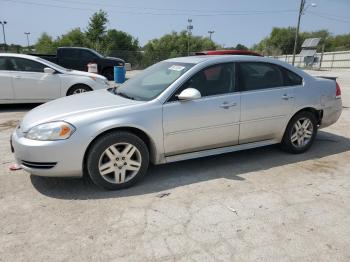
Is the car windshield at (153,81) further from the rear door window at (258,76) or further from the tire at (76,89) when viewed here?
the tire at (76,89)

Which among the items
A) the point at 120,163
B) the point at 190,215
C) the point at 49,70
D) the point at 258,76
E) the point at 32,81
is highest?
the point at 258,76

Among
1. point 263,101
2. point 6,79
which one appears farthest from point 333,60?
point 263,101

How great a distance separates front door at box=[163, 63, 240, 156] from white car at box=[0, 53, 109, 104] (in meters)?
5.26

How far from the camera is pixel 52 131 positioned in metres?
3.48

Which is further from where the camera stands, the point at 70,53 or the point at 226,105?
the point at 70,53

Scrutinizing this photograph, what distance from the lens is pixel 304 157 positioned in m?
4.95

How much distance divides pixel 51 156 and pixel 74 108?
0.69 metres

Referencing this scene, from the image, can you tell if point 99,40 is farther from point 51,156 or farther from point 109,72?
point 51,156

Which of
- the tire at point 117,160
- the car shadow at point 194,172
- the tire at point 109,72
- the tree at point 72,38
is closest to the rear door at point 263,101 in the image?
the car shadow at point 194,172

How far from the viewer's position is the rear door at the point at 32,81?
823 cm

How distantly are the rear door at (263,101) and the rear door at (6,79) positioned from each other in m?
6.20

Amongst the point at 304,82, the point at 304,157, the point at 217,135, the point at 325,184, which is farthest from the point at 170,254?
the point at 304,82

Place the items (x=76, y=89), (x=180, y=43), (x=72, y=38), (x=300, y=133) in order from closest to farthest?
1. (x=300, y=133)
2. (x=76, y=89)
3. (x=72, y=38)
4. (x=180, y=43)

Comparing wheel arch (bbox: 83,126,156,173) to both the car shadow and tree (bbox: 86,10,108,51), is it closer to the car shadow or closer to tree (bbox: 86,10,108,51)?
the car shadow
